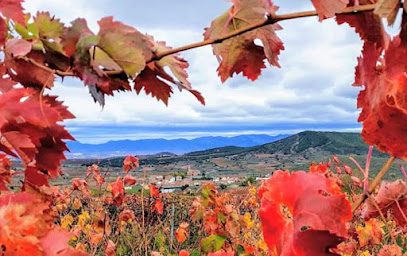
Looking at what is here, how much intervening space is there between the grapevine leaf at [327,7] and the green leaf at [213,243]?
8.96 ft

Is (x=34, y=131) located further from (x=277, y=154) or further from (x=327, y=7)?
(x=277, y=154)

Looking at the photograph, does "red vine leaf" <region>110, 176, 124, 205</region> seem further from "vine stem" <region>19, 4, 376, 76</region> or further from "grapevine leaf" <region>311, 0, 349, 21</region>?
"grapevine leaf" <region>311, 0, 349, 21</region>

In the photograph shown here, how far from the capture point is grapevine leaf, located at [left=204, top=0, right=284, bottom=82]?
0.64m

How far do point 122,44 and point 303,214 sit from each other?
30cm

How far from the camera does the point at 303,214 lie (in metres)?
0.57

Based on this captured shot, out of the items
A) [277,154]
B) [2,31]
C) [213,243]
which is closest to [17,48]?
[2,31]

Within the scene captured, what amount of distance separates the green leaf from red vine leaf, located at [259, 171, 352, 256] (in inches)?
102

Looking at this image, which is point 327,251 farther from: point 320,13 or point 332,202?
point 320,13

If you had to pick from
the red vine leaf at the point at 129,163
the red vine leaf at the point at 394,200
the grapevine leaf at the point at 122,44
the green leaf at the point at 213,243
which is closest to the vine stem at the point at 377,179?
the red vine leaf at the point at 394,200

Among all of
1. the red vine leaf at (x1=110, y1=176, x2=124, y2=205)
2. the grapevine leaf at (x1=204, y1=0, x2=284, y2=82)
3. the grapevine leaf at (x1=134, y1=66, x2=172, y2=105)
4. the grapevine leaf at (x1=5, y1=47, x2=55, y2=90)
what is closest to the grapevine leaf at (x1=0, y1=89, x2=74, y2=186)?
the grapevine leaf at (x1=5, y1=47, x2=55, y2=90)

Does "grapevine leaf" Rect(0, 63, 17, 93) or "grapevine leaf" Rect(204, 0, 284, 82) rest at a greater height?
"grapevine leaf" Rect(204, 0, 284, 82)

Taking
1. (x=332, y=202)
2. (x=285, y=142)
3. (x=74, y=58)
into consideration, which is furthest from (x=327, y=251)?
(x=285, y=142)

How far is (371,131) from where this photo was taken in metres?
0.60

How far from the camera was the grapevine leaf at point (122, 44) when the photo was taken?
1.82 feet
